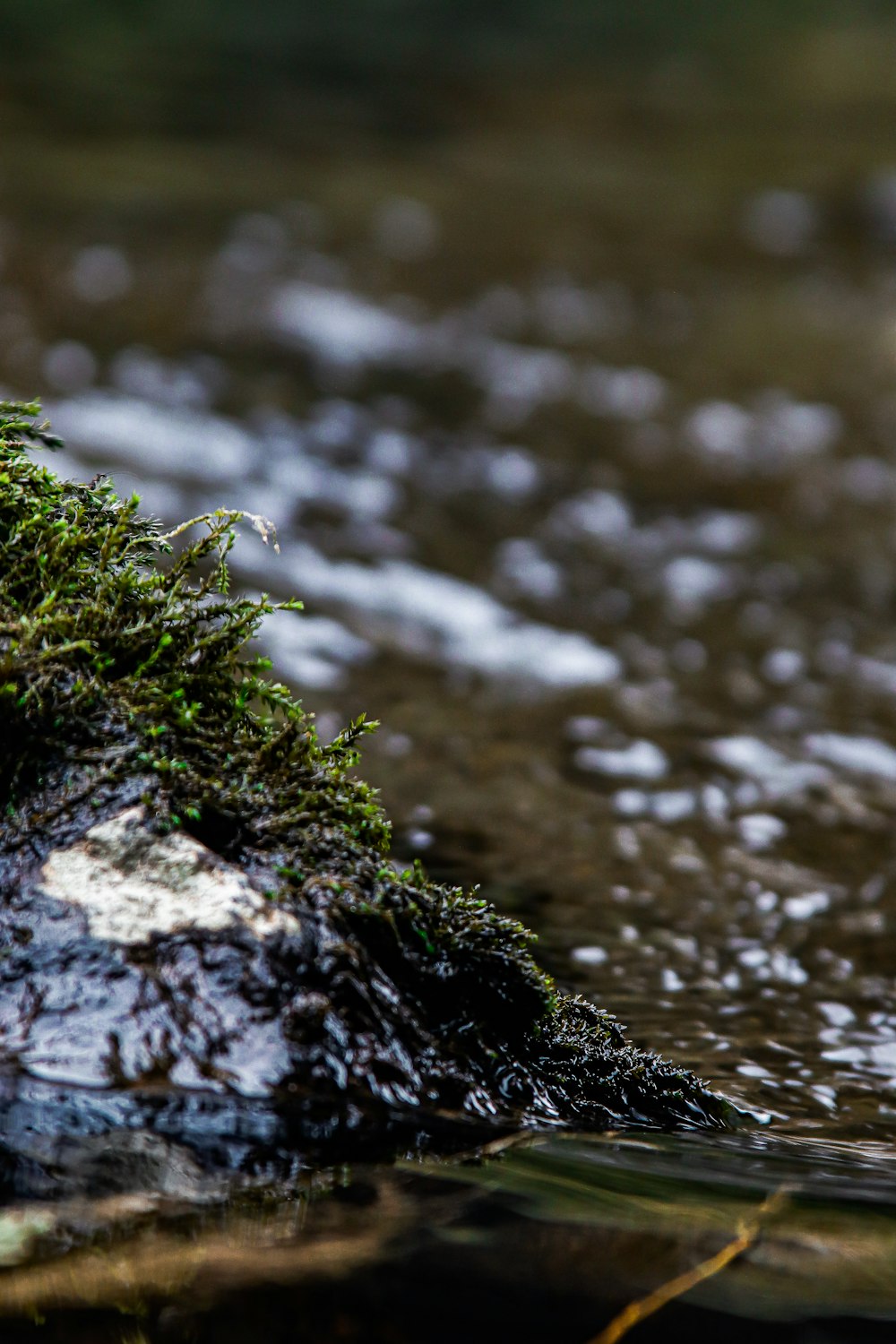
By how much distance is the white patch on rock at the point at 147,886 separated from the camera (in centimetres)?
183

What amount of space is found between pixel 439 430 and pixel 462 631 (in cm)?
230

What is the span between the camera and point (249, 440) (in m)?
6.63

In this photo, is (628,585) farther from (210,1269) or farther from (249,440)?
(210,1269)

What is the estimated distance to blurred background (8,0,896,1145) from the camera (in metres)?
3.50

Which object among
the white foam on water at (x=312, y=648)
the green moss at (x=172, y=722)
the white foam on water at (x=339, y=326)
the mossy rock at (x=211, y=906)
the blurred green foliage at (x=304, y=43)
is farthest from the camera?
the blurred green foliage at (x=304, y=43)

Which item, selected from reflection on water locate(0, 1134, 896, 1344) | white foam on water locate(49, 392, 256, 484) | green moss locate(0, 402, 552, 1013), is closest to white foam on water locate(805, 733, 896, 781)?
green moss locate(0, 402, 552, 1013)

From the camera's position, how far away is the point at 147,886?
73.3 inches

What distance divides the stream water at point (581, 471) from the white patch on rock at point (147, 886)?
0.57 metres

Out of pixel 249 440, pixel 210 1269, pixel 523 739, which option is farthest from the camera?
pixel 249 440

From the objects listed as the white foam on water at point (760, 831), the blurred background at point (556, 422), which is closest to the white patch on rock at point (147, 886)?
the blurred background at point (556, 422)

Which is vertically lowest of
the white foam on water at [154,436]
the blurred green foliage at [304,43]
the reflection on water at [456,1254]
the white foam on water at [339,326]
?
the reflection on water at [456,1254]

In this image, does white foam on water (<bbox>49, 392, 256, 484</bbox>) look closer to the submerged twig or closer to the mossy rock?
the mossy rock

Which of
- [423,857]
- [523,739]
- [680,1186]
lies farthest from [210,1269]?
[523,739]

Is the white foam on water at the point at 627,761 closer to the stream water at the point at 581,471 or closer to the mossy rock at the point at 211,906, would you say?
the stream water at the point at 581,471
